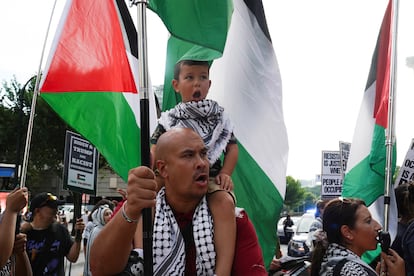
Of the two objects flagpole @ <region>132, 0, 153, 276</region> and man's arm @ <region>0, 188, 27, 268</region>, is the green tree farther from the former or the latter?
flagpole @ <region>132, 0, 153, 276</region>

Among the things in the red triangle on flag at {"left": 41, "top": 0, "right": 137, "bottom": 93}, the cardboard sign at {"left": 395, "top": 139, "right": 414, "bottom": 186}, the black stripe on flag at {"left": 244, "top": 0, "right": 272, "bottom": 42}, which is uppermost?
the black stripe on flag at {"left": 244, "top": 0, "right": 272, "bottom": 42}

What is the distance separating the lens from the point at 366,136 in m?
5.66

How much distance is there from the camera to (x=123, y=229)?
1.99m

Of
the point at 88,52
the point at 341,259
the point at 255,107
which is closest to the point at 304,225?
the point at 255,107

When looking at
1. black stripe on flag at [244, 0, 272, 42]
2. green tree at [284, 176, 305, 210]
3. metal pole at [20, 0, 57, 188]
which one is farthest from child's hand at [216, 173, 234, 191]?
green tree at [284, 176, 305, 210]

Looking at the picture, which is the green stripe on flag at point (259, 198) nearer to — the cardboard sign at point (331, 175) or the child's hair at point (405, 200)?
the child's hair at point (405, 200)

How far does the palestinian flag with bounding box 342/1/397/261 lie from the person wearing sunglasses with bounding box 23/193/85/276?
3101 mm

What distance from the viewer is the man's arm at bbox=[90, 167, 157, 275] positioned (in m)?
1.88

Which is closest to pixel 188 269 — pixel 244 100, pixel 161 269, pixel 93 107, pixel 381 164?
pixel 161 269

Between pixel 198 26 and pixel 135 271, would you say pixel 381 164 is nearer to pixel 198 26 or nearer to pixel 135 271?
pixel 198 26

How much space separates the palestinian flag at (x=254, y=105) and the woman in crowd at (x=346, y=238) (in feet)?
1.47

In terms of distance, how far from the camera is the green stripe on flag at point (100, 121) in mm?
3377

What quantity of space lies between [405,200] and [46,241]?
3617mm

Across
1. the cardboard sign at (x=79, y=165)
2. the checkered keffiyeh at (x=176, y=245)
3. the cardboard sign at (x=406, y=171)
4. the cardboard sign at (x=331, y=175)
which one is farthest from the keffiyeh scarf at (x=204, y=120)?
the cardboard sign at (x=331, y=175)
